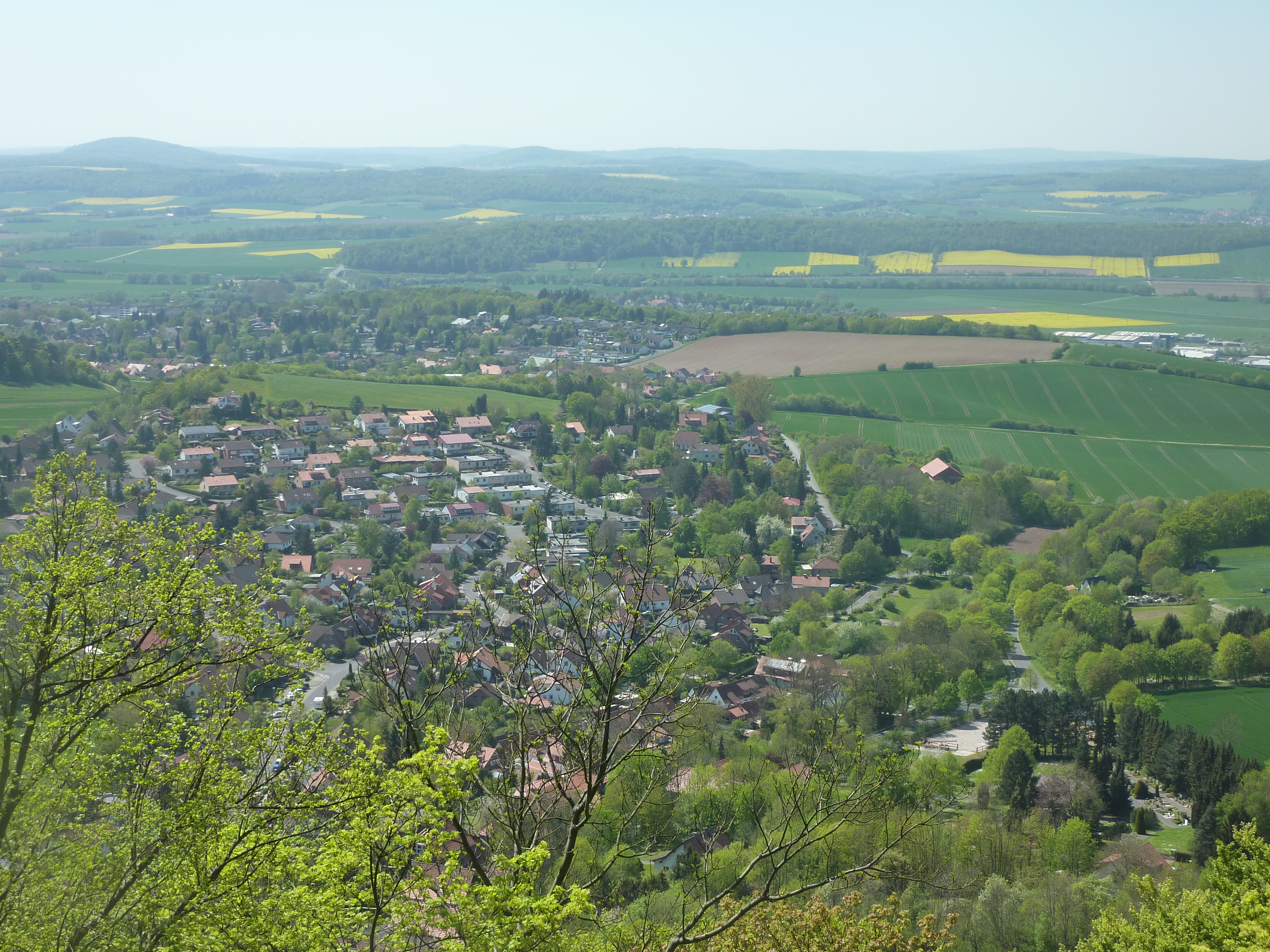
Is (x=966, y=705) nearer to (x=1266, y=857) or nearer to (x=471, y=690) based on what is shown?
(x=1266, y=857)

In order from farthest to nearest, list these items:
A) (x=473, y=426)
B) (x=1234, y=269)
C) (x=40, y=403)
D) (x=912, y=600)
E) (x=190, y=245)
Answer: (x=190, y=245), (x=1234, y=269), (x=473, y=426), (x=40, y=403), (x=912, y=600)


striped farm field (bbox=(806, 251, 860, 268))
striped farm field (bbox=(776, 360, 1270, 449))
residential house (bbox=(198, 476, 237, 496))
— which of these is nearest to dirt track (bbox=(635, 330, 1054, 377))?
striped farm field (bbox=(776, 360, 1270, 449))

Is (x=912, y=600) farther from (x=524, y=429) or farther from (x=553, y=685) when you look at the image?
(x=553, y=685)

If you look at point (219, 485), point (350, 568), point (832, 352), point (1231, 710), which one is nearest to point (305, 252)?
point (832, 352)

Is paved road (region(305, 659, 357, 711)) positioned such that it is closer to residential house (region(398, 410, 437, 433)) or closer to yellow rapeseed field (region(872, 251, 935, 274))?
residential house (region(398, 410, 437, 433))

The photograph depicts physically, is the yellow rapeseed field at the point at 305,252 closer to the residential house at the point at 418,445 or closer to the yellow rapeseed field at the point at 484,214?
the yellow rapeseed field at the point at 484,214

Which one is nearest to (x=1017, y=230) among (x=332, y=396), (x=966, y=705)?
(x=332, y=396)

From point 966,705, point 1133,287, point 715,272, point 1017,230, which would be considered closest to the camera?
point 966,705
